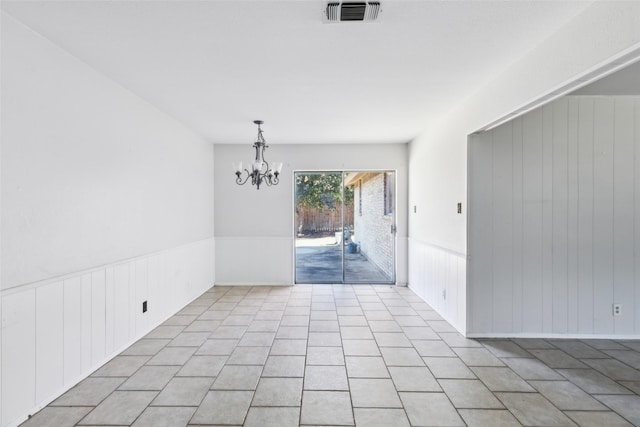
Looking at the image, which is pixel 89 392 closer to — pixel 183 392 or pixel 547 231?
pixel 183 392

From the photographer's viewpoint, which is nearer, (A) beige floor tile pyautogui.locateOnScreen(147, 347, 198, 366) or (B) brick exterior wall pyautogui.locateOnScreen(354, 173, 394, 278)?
(A) beige floor tile pyautogui.locateOnScreen(147, 347, 198, 366)

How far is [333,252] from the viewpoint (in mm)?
5762

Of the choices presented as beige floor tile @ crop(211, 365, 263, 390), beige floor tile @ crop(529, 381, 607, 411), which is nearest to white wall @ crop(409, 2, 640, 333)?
beige floor tile @ crop(529, 381, 607, 411)

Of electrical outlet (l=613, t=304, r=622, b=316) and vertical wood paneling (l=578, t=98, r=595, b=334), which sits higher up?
vertical wood paneling (l=578, t=98, r=595, b=334)

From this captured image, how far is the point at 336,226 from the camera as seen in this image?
5.75 m

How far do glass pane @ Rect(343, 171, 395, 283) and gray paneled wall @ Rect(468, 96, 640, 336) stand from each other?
238 centimetres

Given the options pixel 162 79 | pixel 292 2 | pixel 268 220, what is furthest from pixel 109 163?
pixel 268 220

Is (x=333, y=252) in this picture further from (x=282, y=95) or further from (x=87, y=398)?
(x=87, y=398)

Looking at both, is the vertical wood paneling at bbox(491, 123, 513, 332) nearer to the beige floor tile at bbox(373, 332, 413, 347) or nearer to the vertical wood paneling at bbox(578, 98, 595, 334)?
the vertical wood paneling at bbox(578, 98, 595, 334)

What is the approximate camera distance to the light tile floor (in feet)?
6.73

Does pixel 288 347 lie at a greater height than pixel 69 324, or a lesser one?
lesser

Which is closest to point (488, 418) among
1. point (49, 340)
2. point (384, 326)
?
point (384, 326)

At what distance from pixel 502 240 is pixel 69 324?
3844 mm

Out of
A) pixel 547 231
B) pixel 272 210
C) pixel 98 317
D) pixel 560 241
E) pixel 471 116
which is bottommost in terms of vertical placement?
pixel 98 317
